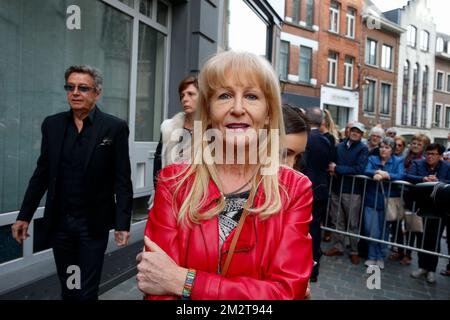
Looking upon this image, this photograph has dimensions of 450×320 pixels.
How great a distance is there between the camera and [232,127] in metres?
1.28

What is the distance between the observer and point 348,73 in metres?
22.6

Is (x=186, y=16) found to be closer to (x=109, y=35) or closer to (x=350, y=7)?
(x=109, y=35)

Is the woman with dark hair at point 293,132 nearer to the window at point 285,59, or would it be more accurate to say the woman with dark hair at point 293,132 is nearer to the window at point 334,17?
the window at point 285,59

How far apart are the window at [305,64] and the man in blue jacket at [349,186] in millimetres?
15342

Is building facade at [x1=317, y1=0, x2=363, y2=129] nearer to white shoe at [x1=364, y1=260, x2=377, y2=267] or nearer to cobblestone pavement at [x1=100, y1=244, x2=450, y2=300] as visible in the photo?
white shoe at [x1=364, y1=260, x2=377, y2=267]

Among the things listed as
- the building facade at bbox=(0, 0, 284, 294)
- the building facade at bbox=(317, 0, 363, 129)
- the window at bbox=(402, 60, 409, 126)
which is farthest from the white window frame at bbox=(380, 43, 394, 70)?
the building facade at bbox=(0, 0, 284, 294)

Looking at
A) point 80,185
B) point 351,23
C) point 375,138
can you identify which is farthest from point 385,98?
point 80,185

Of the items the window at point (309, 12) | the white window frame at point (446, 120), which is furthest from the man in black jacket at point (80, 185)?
the white window frame at point (446, 120)

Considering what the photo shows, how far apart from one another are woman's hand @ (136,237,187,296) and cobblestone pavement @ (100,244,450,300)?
2582mm

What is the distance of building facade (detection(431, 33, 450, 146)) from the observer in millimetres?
30291

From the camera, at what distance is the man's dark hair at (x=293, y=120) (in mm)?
2535

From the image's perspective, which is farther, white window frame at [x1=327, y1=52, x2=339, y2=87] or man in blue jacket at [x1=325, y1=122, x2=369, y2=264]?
white window frame at [x1=327, y1=52, x2=339, y2=87]

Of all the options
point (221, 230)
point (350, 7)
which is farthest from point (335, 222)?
point (350, 7)

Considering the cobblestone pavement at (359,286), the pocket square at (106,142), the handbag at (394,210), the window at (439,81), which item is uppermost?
the window at (439,81)
